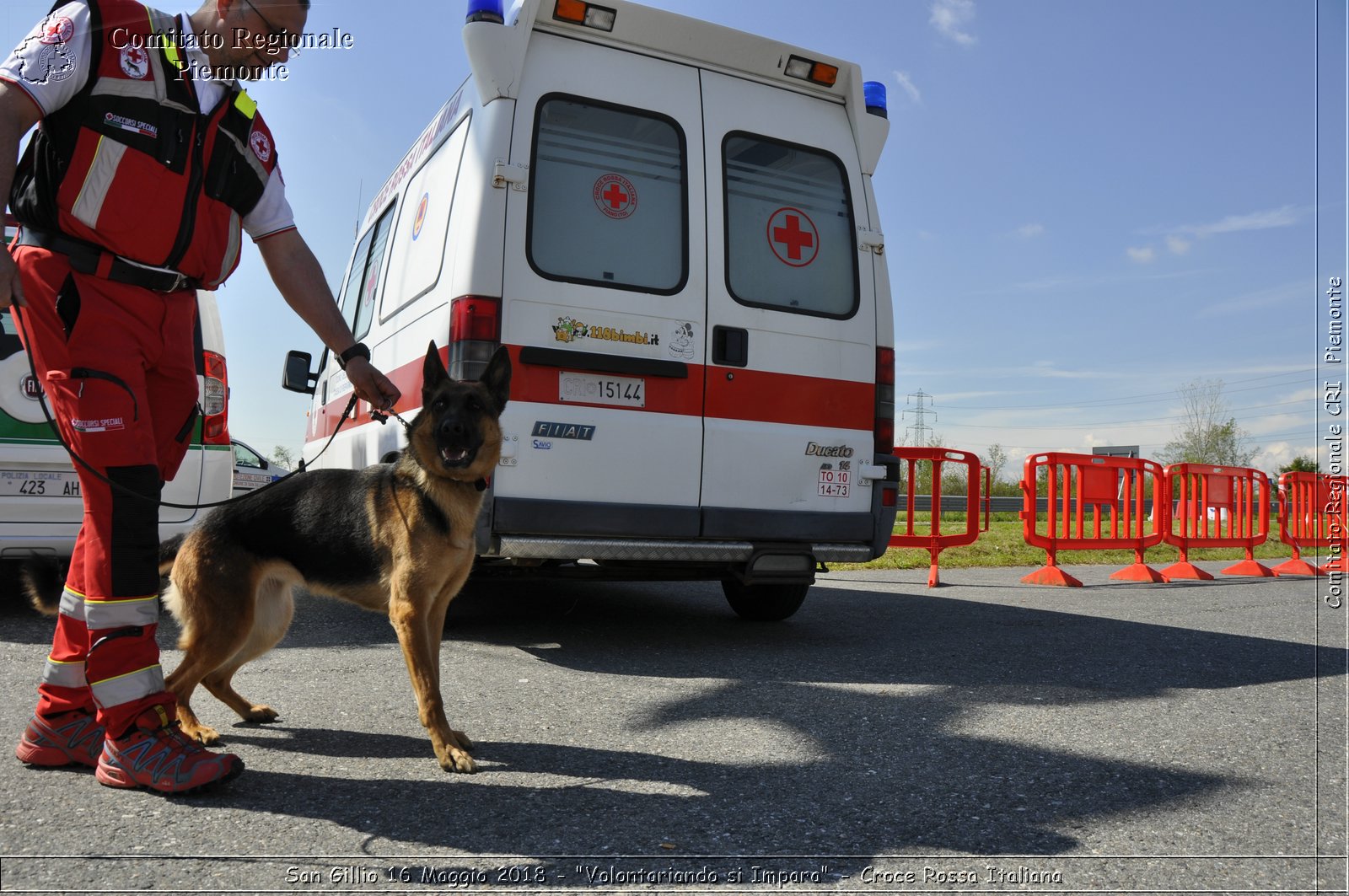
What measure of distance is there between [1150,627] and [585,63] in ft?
17.0

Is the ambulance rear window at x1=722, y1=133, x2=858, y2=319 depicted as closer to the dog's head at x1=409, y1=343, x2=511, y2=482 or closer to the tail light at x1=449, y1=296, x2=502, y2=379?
the tail light at x1=449, y1=296, x2=502, y2=379

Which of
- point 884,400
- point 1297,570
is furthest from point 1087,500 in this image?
point 884,400

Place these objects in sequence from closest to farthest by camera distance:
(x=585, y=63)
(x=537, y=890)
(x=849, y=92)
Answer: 1. (x=537, y=890)
2. (x=585, y=63)
3. (x=849, y=92)

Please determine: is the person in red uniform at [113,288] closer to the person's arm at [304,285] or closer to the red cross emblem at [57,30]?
the red cross emblem at [57,30]

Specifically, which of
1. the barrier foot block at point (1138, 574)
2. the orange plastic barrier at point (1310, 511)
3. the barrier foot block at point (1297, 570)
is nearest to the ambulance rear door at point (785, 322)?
the barrier foot block at point (1138, 574)

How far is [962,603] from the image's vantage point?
7.21m

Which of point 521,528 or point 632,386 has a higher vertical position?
point 632,386

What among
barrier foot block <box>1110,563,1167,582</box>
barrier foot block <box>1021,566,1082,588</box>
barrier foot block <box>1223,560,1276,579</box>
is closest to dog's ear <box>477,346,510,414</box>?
barrier foot block <box>1021,566,1082,588</box>

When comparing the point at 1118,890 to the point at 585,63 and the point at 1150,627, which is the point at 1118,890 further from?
the point at 1150,627

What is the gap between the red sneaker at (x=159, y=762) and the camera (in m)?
2.35

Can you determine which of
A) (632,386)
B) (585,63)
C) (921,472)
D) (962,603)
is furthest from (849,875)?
(921,472)

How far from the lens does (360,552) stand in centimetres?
310

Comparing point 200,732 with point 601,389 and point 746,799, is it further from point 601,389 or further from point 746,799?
point 601,389

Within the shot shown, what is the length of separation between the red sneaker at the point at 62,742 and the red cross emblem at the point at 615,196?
3.18 meters
